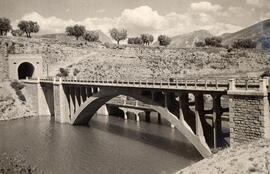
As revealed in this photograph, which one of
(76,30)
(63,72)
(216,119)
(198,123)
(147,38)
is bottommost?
(198,123)

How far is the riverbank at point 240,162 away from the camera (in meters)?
14.4

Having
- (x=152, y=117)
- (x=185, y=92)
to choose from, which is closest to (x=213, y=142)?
(x=185, y=92)

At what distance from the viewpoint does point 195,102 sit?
2456 cm

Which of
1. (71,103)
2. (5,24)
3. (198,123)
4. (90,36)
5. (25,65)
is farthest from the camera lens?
(90,36)

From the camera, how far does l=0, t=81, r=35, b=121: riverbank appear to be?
167 feet

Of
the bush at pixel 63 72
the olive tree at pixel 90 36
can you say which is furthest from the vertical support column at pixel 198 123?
the olive tree at pixel 90 36

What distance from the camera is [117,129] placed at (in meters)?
41.1

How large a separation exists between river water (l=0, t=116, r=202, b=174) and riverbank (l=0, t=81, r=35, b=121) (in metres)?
4.50

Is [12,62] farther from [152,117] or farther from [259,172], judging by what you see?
[259,172]

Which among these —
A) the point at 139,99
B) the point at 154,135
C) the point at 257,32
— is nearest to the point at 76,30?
the point at 257,32

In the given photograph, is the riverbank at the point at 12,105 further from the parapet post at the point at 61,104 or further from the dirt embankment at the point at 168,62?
the dirt embankment at the point at 168,62

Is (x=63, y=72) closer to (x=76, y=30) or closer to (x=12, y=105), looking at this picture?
(x=12, y=105)

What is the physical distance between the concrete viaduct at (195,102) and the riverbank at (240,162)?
2.20 m

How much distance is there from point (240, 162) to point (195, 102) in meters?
9.53
